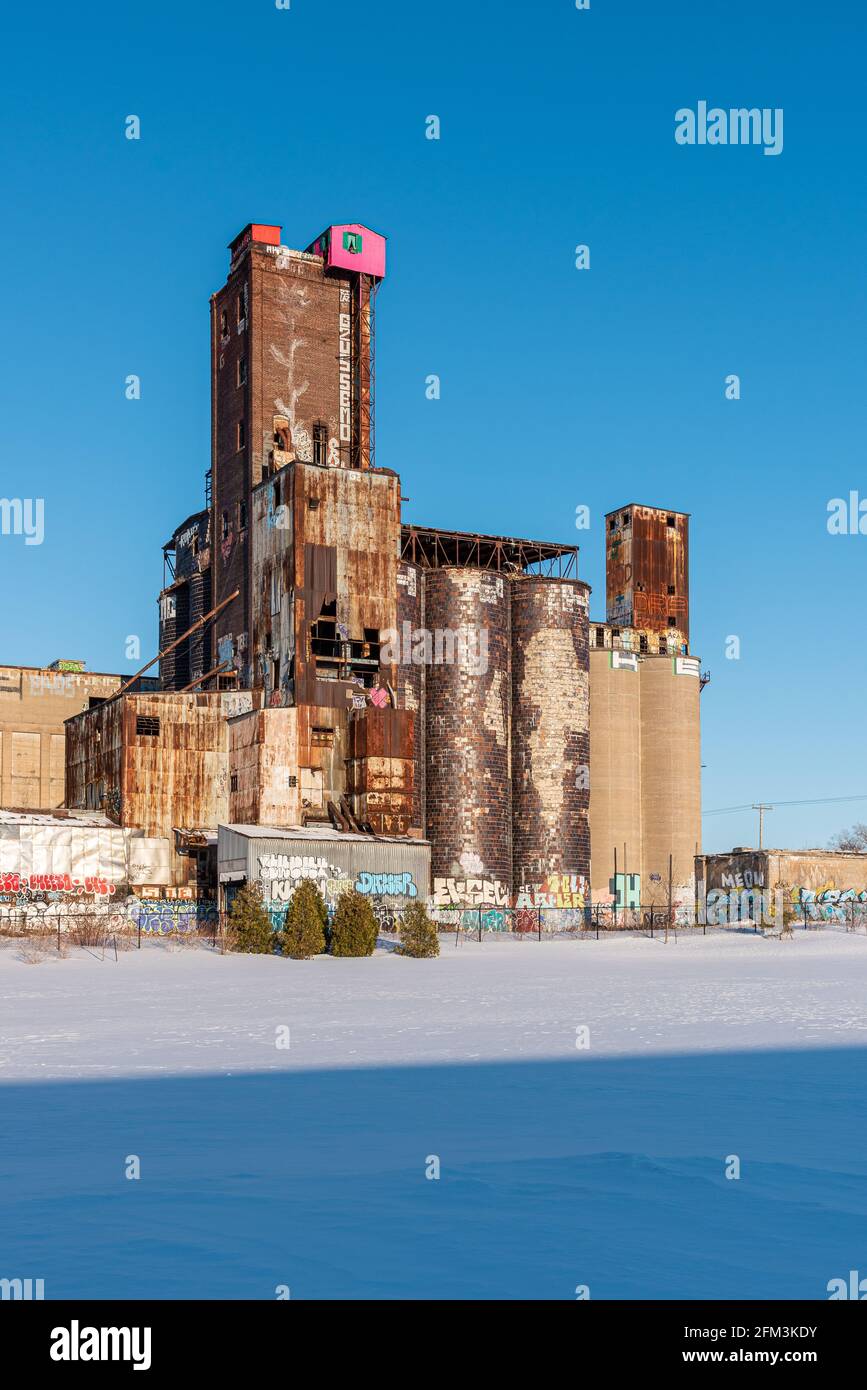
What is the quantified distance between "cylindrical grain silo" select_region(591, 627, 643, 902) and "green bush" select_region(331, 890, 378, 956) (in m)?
41.8

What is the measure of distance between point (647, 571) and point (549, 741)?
21.2 metres

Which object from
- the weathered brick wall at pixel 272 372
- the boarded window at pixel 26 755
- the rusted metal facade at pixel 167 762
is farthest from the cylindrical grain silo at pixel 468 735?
the boarded window at pixel 26 755

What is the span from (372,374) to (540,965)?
48853mm

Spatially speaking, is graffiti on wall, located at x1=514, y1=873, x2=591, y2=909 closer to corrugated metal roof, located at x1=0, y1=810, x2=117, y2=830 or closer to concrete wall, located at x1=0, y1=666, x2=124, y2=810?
corrugated metal roof, located at x1=0, y1=810, x2=117, y2=830

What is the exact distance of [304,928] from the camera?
46.8 metres

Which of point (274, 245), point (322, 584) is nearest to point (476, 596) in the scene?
point (322, 584)

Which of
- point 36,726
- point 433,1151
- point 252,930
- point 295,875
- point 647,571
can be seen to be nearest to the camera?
point 433,1151

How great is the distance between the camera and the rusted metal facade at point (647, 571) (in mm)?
97375

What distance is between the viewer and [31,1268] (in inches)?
302

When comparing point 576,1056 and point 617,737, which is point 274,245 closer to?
point 617,737

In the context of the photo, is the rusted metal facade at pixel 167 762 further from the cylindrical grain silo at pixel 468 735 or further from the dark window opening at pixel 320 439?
the dark window opening at pixel 320 439

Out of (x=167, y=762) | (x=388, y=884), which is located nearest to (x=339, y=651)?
(x=167, y=762)

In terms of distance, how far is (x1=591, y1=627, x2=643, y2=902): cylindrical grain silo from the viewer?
89.6 meters

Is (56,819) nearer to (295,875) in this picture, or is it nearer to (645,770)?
(295,875)
